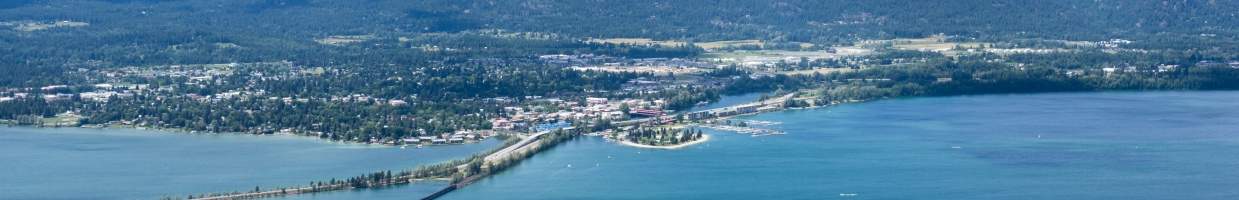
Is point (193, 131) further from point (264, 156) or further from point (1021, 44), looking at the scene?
point (1021, 44)

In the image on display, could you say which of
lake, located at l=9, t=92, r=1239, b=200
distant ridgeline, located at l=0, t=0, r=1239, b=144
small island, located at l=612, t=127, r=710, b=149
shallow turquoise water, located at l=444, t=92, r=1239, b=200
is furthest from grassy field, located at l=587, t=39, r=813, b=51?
small island, located at l=612, t=127, r=710, b=149

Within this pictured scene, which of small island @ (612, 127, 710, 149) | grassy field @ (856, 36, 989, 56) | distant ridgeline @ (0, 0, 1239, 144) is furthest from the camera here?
grassy field @ (856, 36, 989, 56)

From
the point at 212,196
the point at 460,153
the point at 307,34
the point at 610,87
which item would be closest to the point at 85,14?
the point at 307,34

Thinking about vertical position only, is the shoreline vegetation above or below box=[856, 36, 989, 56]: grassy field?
below

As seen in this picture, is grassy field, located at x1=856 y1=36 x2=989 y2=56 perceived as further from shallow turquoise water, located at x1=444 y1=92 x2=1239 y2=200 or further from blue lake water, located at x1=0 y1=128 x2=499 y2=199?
blue lake water, located at x1=0 y1=128 x2=499 y2=199

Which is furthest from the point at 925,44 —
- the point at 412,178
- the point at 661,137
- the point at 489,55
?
the point at 412,178

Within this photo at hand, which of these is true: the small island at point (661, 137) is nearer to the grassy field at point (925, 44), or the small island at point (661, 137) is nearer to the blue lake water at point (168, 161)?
the blue lake water at point (168, 161)

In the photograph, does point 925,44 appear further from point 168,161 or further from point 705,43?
point 168,161
